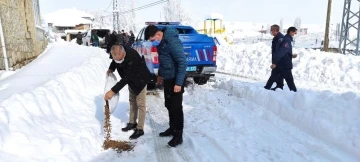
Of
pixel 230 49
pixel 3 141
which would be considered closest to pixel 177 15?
pixel 230 49

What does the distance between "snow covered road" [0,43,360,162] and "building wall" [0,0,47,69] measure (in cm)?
176

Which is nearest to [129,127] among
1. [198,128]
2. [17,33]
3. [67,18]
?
[198,128]

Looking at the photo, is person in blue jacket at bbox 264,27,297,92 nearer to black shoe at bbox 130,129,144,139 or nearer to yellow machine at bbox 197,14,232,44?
black shoe at bbox 130,129,144,139

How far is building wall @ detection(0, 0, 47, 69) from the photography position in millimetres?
7133

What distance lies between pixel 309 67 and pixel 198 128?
7510mm

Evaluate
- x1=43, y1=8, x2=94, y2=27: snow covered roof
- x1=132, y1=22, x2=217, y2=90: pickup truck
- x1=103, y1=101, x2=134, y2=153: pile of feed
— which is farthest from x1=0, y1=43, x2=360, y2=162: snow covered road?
x1=43, y1=8, x2=94, y2=27: snow covered roof

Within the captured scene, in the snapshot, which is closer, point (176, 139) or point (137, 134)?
point (176, 139)

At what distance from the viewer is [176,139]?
13.7 ft

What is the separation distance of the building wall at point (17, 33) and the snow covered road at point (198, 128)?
5.77 ft

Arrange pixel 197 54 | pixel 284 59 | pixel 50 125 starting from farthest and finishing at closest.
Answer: pixel 197 54
pixel 284 59
pixel 50 125

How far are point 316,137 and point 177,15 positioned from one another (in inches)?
2449

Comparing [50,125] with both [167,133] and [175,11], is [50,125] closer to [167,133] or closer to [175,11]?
[167,133]

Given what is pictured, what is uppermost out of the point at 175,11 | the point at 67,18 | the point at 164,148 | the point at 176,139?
the point at 175,11

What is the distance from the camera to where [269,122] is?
488 cm
